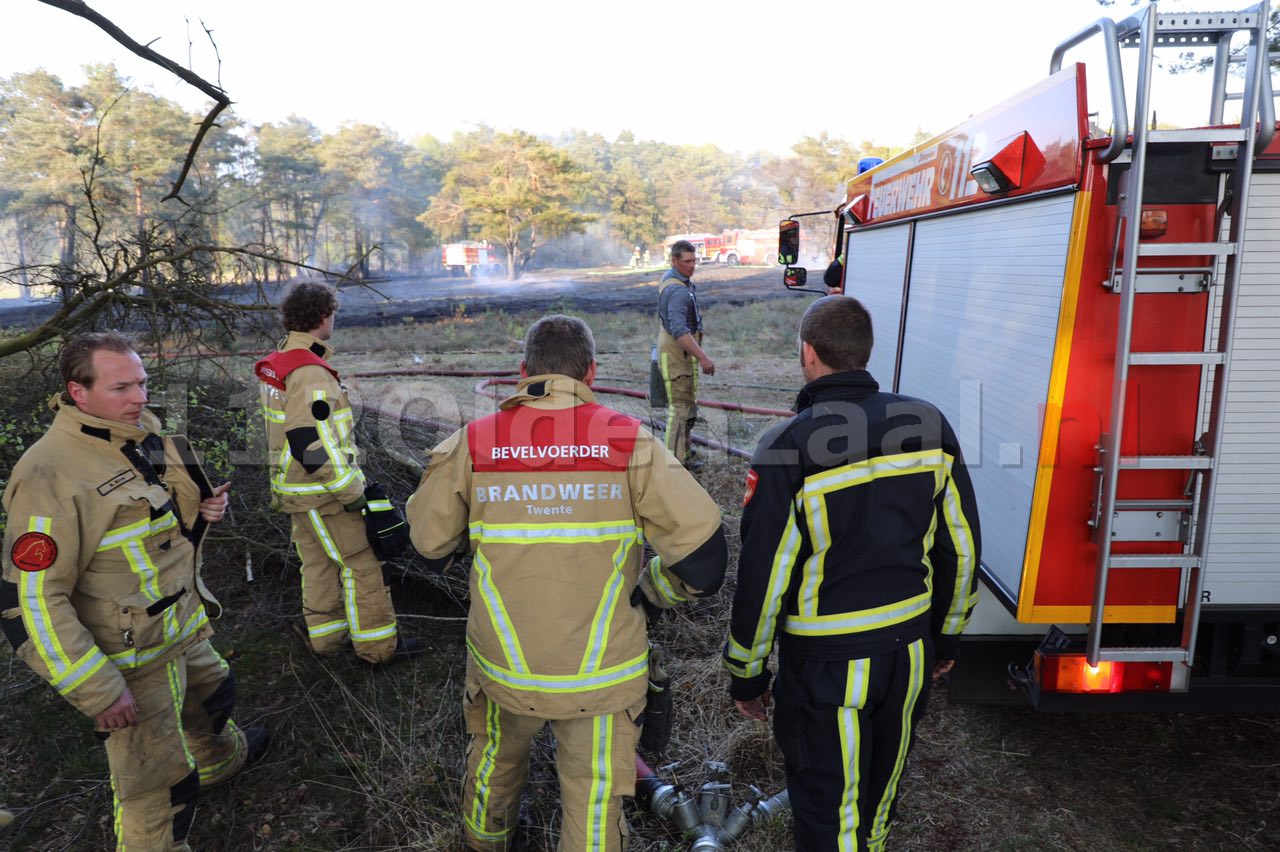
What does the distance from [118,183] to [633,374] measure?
884 inches

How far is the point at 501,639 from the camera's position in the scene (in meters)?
2.18

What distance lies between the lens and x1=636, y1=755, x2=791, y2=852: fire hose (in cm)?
266

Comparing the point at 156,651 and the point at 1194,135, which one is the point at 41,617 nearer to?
the point at 156,651

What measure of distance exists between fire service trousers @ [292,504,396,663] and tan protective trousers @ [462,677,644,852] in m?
1.51

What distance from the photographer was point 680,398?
6.71m

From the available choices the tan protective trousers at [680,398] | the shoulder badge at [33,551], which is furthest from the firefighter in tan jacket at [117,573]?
the tan protective trousers at [680,398]

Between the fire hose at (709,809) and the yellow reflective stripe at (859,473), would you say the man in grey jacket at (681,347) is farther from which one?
the yellow reflective stripe at (859,473)

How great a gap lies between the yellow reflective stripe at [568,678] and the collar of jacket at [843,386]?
3.01ft

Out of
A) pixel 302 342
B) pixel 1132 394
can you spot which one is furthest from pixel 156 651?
pixel 1132 394

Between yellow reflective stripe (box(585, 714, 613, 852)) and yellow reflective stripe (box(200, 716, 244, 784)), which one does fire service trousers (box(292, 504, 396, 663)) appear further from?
yellow reflective stripe (box(585, 714, 613, 852))

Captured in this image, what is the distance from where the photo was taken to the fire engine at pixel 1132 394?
Result: 2357 millimetres

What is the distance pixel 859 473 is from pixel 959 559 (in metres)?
0.50

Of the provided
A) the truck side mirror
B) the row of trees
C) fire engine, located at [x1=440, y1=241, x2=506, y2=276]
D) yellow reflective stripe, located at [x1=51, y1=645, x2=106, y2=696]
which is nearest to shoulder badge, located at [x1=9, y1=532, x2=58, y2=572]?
yellow reflective stripe, located at [x1=51, y1=645, x2=106, y2=696]

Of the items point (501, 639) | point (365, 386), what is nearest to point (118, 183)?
point (365, 386)
